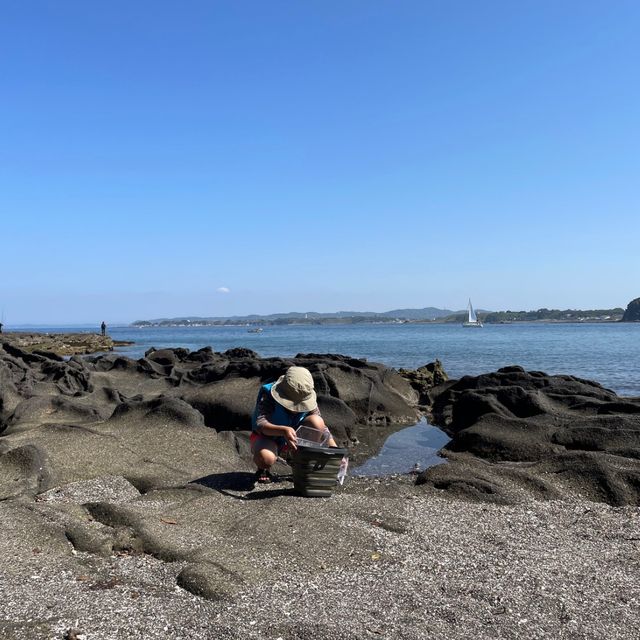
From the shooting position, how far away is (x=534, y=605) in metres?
5.45

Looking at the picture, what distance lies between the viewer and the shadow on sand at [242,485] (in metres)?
8.58

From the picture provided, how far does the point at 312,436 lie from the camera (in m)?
8.62

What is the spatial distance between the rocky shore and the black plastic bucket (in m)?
0.23

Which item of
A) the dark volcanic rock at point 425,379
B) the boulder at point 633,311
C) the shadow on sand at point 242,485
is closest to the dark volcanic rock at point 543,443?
the shadow on sand at point 242,485

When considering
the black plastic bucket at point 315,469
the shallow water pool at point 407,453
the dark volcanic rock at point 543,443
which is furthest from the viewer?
the shallow water pool at point 407,453

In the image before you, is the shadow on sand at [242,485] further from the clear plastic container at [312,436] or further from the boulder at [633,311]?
the boulder at [633,311]

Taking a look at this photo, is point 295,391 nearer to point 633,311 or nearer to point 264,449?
point 264,449

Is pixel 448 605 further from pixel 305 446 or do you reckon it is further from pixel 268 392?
pixel 268 392

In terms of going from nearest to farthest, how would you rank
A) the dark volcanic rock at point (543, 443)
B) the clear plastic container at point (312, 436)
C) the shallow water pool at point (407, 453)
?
the clear plastic container at point (312, 436) < the dark volcanic rock at point (543, 443) < the shallow water pool at point (407, 453)

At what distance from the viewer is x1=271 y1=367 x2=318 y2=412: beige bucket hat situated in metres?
8.61

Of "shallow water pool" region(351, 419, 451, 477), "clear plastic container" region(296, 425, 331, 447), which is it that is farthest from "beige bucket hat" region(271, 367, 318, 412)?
"shallow water pool" region(351, 419, 451, 477)

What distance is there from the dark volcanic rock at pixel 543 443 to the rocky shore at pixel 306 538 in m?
0.04

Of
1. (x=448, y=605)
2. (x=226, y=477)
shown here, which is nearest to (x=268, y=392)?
(x=226, y=477)

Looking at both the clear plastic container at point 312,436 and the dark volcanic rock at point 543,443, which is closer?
the clear plastic container at point 312,436
